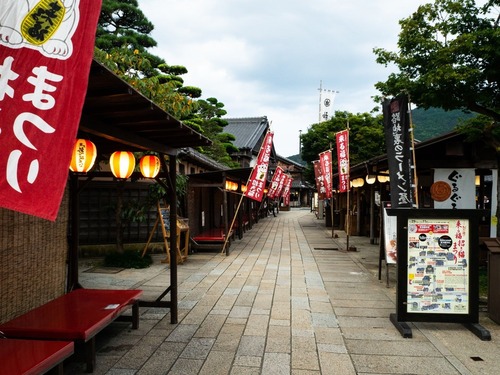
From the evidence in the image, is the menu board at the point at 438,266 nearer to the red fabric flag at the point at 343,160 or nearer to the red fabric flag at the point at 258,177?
the red fabric flag at the point at 258,177

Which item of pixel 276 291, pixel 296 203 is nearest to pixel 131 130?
pixel 276 291

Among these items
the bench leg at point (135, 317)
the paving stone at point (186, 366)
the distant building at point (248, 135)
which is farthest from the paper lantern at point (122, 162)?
the distant building at point (248, 135)

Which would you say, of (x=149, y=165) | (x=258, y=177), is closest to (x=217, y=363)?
(x=149, y=165)

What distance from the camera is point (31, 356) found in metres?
3.30

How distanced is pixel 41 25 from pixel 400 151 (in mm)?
6925

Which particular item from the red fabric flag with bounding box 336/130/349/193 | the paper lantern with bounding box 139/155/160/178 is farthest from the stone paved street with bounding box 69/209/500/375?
the red fabric flag with bounding box 336/130/349/193

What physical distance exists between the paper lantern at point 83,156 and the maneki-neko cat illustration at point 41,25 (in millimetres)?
3815

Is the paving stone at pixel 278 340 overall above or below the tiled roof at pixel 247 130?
below

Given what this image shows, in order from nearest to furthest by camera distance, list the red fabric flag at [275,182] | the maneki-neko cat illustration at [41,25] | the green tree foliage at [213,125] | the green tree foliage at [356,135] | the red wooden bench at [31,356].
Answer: the maneki-neko cat illustration at [41,25], the red wooden bench at [31,356], the red fabric flag at [275,182], the green tree foliage at [356,135], the green tree foliage at [213,125]

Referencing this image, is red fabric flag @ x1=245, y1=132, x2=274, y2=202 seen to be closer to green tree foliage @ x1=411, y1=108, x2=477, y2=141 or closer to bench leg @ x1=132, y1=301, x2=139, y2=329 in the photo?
bench leg @ x1=132, y1=301, x2=139, y2=329

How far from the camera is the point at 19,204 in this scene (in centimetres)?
199

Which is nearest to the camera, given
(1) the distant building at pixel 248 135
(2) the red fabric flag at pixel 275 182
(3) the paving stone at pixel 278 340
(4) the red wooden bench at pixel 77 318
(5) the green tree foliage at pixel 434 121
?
(4) the red wooden bench at pixel 77 318

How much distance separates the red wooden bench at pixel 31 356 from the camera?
10.1ft

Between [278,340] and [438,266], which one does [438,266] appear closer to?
[438,266]
